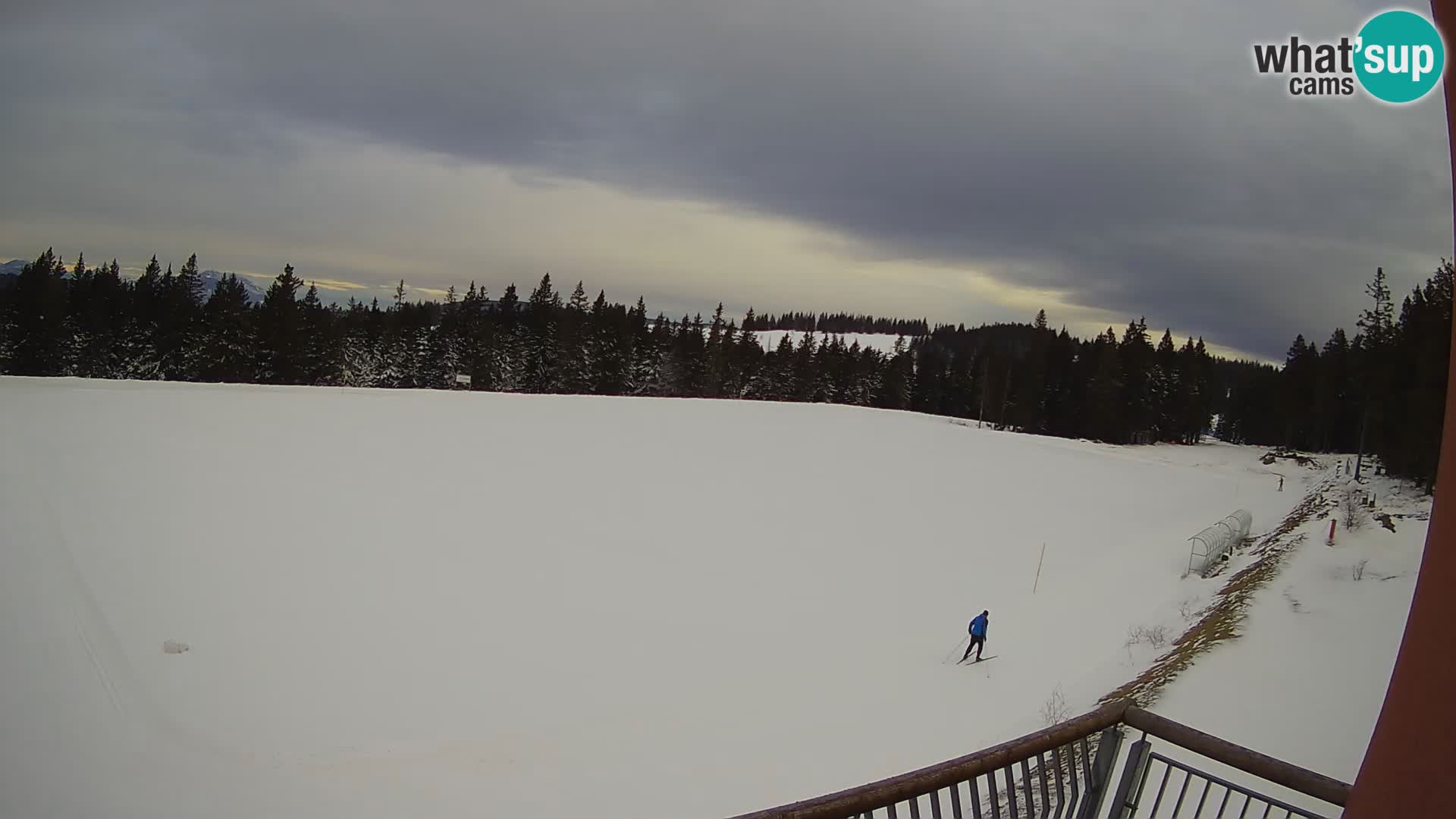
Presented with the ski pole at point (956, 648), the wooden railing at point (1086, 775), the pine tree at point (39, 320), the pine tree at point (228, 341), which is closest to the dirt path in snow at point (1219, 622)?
the ski pole at point (956, 648)

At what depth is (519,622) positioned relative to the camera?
1283 centimetres

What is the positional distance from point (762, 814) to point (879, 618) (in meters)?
14.1

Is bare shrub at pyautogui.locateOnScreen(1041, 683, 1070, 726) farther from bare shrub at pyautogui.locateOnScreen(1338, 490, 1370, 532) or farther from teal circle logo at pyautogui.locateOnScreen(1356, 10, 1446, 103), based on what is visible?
bare shrub at pyautogui.locateOnScreen(1338, 490, 1370, 532)

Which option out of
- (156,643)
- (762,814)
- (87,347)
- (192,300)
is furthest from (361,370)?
(762,814)

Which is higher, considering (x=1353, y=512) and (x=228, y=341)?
(x=1353, y=512)

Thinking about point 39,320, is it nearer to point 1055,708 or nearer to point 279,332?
point 279,332

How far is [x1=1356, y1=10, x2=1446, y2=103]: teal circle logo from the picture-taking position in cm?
249

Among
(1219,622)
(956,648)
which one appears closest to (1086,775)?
(1219,622)

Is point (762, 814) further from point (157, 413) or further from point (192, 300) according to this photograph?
point (192, 300)

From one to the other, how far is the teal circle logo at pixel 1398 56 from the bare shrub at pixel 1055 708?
784cm

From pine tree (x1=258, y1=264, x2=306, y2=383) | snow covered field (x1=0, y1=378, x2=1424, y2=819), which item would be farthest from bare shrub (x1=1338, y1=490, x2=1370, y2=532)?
pine tree (x1=258, y1=264, x2=306, y2=383)

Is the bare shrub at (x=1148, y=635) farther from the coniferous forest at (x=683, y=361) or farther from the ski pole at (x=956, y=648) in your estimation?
the coniferous forest at (x=683, y=361)

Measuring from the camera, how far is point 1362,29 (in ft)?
8.96

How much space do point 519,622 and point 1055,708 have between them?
351 inches
